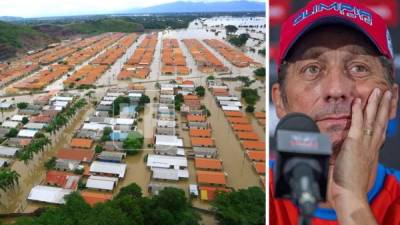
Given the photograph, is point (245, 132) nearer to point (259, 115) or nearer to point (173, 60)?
point (259, 115)

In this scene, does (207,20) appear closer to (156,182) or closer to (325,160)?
(156,182)

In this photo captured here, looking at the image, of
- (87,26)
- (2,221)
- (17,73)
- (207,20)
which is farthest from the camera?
(207,20)

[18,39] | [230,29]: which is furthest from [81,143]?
[230,29]

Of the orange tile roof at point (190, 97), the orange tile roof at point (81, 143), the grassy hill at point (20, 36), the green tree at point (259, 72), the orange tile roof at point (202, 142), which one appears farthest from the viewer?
the grassy hill at point (20, 36)

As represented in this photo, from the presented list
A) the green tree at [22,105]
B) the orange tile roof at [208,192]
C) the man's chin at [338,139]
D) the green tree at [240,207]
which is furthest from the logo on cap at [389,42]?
the green tree at [22,105]

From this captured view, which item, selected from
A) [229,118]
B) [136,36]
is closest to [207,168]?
[229,118]

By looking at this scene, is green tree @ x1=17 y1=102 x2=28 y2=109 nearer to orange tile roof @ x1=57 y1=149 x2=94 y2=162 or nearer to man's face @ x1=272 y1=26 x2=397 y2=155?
orange tile roof @ x1=57 y1=149 x2=94 y2=162

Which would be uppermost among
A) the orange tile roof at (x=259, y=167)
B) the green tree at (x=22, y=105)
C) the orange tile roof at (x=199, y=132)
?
the green tree at (x=22, y=105)

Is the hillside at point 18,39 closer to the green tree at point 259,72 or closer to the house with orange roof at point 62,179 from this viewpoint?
the green tree at point 259,72
